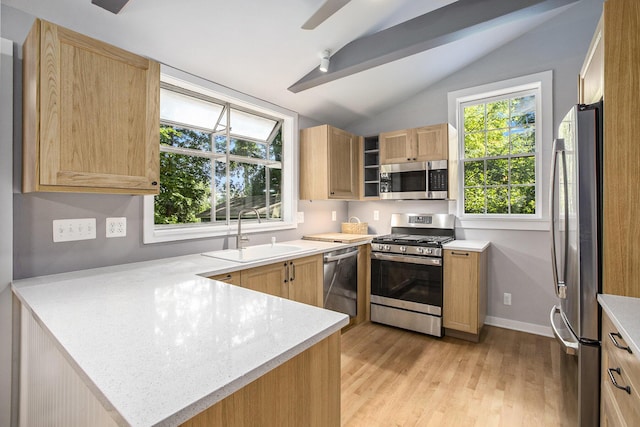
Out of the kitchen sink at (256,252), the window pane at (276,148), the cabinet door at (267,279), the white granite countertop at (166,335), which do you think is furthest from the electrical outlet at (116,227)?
the window pane at (276,148)

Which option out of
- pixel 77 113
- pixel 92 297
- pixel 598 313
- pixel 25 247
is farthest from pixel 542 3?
pixel 25 247

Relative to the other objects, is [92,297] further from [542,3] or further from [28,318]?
[542,3]

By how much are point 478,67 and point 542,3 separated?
52.8 inches

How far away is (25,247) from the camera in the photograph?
169cm

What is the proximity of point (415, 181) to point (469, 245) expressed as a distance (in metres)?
0.88

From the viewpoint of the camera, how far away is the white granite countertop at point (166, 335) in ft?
2.14

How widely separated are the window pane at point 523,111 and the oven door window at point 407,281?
5.96ft

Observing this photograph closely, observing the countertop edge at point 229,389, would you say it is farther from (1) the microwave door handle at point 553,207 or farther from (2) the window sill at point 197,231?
(2) the window sill at point 197,231

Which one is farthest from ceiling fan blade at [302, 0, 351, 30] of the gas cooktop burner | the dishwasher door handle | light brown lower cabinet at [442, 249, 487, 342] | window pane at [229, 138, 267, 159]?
light brown lower cabinet at [442, 249, 487, 342]

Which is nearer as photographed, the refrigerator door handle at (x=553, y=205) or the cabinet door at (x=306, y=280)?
the refrigerator door handle at (x=553, y=205)

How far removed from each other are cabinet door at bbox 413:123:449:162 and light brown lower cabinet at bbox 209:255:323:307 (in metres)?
1.65

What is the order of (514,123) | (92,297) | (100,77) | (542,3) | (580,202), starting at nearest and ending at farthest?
(92,297) → (580,202) → (100,77) → (542,3) → (514,123)

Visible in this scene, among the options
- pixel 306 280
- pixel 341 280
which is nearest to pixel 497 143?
pixel 341 280

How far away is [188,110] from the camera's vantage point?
105 inches
